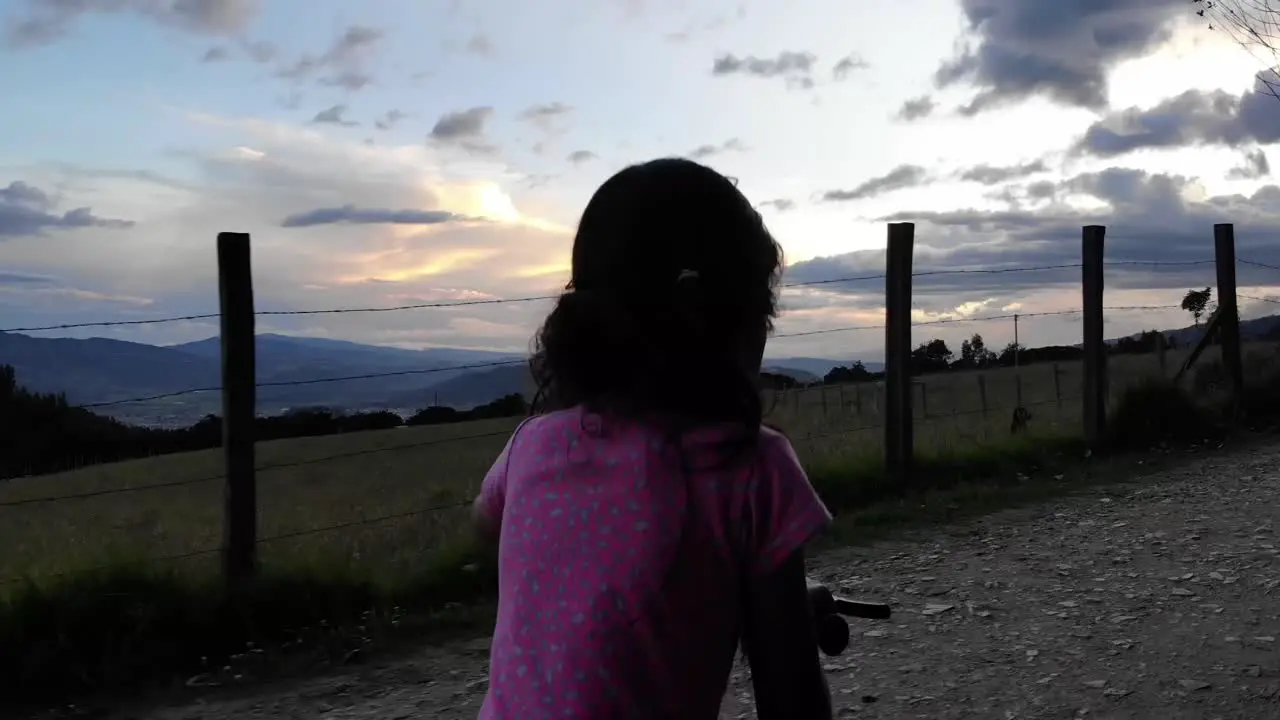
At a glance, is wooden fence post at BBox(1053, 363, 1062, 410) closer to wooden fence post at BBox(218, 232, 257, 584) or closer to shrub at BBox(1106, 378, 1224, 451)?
shrub at BBox(1106, 378, 1224, 451)

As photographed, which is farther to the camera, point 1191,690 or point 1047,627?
point 1047,627

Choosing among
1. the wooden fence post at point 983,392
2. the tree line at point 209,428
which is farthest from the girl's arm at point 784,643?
the wooden fence post at point 983,392

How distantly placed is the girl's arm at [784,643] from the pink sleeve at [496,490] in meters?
0.44

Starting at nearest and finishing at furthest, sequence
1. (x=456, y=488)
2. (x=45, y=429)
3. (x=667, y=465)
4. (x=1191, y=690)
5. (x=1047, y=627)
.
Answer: (x=667, y=465)
(x=1191, y=690)
(x=1047, y=627)
(x=456, y=488)
(x=45, y=429)

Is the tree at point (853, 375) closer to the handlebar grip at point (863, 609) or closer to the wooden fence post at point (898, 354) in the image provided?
the wooden fence post at point (898, 354)

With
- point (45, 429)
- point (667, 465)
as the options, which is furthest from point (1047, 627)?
point (45, 429)

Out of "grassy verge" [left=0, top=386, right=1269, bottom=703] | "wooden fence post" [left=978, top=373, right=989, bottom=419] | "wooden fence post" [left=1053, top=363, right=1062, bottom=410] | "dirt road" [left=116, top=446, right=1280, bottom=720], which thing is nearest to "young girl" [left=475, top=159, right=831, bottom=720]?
"dirt road" [left=116, top=446, right=1280, bottom=720]

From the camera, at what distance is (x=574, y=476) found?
1.41 metres

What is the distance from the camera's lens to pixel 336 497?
11031 mm

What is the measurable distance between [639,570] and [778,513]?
186mm

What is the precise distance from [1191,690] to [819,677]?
11.0 ft

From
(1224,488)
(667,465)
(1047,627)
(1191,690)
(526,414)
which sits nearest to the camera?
(667,465)

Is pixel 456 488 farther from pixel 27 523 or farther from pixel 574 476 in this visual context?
pixel 574 476

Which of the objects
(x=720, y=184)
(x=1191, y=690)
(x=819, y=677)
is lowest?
(x=1191, y=690)
